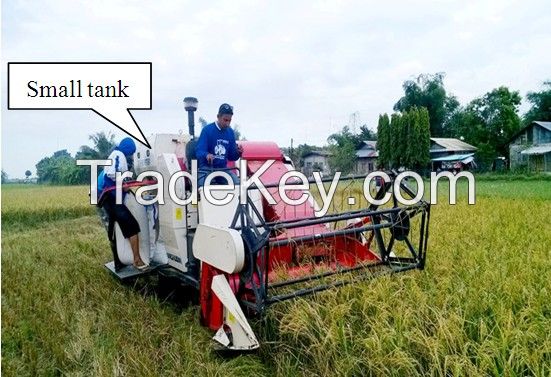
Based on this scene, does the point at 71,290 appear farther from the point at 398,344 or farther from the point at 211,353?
the point at 398,344

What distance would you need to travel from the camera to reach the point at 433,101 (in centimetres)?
6000

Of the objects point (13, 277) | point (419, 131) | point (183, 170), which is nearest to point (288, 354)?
point (183, 170)

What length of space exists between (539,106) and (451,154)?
1458 cm

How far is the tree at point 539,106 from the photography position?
176 feet

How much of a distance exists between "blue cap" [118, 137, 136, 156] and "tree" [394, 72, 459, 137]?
5928 centimetres

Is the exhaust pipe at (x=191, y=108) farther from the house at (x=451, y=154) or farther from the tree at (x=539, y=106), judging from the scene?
the tree at (x=539, y=106)

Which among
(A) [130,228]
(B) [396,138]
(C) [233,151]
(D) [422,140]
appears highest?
(B) [396,138]

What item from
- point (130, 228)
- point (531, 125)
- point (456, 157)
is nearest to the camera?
point (130, 228)

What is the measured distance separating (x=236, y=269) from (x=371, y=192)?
1.82 metres

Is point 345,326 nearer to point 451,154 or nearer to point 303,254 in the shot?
point 303,254

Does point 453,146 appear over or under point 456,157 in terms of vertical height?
over

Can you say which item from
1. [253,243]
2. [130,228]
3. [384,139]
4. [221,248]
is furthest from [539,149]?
[221,248]

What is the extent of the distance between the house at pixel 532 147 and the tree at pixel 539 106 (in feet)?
36.2

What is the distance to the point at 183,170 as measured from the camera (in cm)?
473
